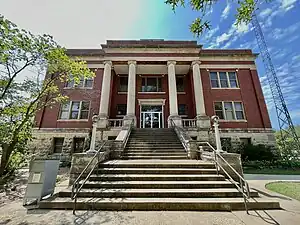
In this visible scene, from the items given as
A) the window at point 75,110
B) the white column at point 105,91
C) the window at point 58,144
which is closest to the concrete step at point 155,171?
the white column at point 105,91

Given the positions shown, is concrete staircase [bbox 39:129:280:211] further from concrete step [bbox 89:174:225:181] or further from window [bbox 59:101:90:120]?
window [bbox 59:101:90:120]

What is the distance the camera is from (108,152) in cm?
766

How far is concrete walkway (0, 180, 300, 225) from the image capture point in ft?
11.2

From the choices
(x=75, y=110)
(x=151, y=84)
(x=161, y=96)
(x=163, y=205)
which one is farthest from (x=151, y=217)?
(x=151, y=84)

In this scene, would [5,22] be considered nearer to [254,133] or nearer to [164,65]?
[164,65]

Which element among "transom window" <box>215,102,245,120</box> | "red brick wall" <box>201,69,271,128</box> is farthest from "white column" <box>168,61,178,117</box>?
"transom window" <box>215,102,245,120</box>

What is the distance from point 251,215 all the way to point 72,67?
948cm

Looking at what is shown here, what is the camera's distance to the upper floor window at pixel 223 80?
668 inches

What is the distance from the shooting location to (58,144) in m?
14.5

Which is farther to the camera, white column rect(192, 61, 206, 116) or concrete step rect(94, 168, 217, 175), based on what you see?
white column rect(192, 61, 206, 116)

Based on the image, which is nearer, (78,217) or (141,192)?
(78,217)

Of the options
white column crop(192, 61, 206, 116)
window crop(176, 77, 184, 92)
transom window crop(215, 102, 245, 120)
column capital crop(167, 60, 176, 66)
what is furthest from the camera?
window crop(176, 77, 184, 92)

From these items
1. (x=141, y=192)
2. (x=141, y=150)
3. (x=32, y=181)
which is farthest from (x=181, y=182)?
(x=32, y=181)

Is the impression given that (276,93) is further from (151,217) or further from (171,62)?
(151,217)
